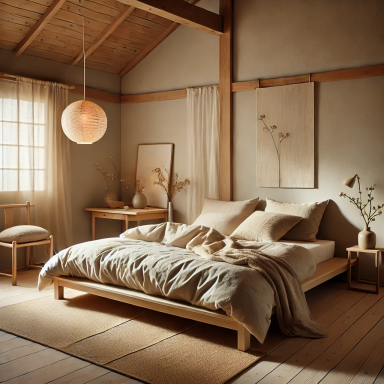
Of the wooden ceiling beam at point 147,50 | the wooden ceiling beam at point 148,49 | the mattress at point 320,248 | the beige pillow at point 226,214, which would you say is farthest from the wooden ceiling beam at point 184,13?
the mattress at point 320,248

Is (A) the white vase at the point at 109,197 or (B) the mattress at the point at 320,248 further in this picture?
(A) the white vase at the point at 109,197

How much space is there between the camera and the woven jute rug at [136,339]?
275 centimetres

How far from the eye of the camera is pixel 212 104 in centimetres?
582

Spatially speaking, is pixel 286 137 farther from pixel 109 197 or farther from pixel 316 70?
pixel 109 197

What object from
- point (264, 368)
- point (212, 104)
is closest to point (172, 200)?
point (212, 104)

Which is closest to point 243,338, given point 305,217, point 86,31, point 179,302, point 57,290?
point 179,302

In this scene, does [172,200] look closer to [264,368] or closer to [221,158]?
[221,158]

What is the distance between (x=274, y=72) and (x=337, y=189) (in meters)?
1.53

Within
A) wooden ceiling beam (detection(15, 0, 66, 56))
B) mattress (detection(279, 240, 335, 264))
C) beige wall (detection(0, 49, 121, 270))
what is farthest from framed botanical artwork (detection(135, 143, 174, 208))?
mattress (detection(279, 240, 335, 264))

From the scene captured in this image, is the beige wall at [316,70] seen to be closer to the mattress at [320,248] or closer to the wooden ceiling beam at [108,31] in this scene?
the mattress at [320,248]

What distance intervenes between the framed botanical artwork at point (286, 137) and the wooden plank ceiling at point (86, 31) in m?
1.83

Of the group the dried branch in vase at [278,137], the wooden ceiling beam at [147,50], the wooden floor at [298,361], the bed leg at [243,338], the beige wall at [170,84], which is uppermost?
the wooden ceiling beam at [147,50]

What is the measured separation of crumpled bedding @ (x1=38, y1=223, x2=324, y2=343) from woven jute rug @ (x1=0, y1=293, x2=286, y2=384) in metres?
0.25

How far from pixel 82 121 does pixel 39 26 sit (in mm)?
1402
